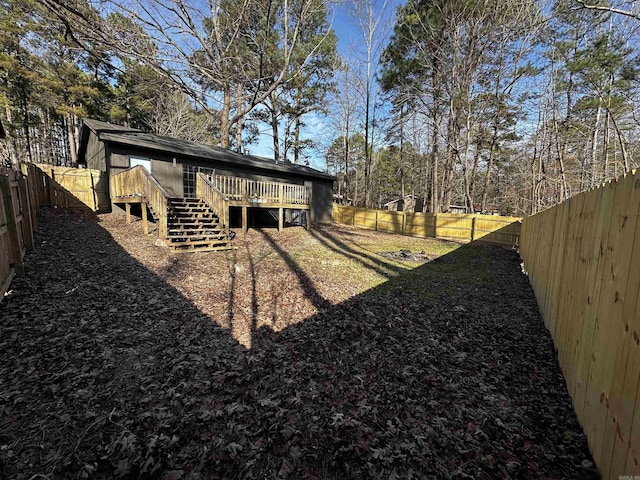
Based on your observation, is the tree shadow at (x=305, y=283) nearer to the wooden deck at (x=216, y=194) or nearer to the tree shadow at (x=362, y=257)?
the tree shadow at (x=362, y=257)

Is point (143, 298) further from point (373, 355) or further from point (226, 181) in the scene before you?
point (226, 181)

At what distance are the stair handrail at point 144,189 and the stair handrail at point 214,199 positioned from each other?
4.41 feet

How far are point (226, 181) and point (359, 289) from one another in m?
7.27

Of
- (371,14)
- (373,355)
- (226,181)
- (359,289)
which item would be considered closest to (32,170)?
(226,181)

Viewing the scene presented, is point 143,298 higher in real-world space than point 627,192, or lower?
lower

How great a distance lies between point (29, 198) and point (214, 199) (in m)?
4.65

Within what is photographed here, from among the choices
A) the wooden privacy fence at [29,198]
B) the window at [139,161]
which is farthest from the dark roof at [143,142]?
the wooden privacy fence at [29,198]

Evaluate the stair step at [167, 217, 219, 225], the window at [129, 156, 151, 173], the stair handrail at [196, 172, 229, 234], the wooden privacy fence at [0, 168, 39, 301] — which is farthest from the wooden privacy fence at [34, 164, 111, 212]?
the wooden privacy fence at [0, 168, 39, 301]

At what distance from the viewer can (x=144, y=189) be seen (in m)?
9.19

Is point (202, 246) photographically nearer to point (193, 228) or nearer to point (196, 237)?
point (196, 237)

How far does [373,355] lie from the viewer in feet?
12.0

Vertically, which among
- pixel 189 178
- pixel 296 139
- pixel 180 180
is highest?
pixel 296 139

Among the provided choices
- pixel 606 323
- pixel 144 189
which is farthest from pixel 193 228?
pixel 606 323

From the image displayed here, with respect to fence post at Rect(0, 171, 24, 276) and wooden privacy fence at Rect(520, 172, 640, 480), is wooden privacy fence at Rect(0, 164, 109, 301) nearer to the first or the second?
fence post at Rect(0, 171, 24, 276)
